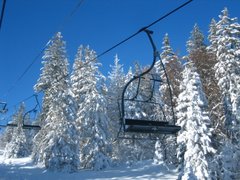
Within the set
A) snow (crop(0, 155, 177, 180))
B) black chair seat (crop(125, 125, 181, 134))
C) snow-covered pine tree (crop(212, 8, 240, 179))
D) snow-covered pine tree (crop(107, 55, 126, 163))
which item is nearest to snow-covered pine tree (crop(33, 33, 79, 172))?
snow (crop(0, 155, 177, 180))

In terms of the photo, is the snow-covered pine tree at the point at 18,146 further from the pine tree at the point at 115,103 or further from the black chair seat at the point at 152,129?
the black chair seat at the point at 152,129

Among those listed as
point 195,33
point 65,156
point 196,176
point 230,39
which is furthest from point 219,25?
point 65,156

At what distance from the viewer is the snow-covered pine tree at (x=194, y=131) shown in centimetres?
2683

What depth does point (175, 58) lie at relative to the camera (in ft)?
124

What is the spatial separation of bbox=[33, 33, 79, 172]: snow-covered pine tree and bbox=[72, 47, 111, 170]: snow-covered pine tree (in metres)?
1.88

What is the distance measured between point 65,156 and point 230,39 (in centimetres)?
2337

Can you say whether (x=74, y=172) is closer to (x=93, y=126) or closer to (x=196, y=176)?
(x=93, y=126)

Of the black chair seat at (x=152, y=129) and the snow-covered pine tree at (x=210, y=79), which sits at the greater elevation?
the snow-covered pine tree at (x=210, y=79)

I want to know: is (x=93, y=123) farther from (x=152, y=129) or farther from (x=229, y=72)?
(x=152, y=129)

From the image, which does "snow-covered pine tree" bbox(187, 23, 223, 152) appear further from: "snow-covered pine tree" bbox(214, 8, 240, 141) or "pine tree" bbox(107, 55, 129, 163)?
"pine tree" bbox(107, 55, 129, 163)

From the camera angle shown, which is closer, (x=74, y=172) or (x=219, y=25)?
(x=219, y=25)

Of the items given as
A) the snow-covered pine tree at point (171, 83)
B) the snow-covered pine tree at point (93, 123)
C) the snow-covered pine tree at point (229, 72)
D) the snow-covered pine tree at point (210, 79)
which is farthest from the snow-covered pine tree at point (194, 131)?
the snow-covered pine tree at point (93, 123)

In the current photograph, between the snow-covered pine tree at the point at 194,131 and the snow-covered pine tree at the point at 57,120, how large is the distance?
1574cm

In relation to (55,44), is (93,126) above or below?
below
